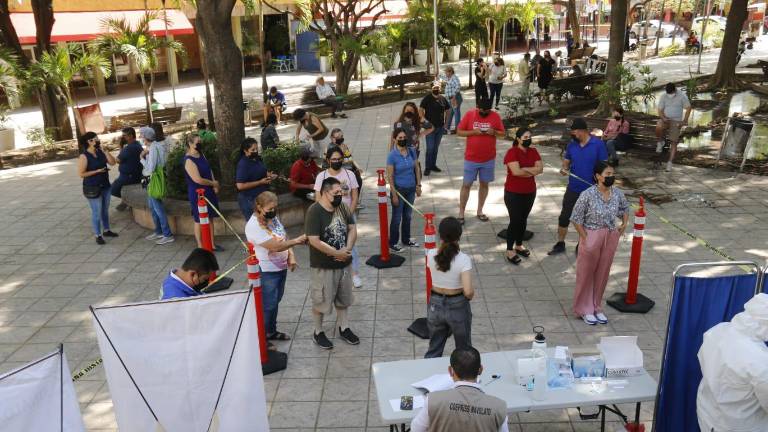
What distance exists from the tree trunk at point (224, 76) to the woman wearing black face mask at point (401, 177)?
287 centimetres

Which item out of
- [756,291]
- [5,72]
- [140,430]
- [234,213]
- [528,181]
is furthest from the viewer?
[5,72]

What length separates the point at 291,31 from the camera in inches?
1304

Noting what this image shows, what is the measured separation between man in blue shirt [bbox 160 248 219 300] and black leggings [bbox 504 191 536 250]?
4.45 meters

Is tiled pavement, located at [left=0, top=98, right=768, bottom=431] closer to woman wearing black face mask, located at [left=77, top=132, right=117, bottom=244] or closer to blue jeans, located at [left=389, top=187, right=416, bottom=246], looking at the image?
blue jeans, located at [left=389, top=187, right=416, bottom=246]

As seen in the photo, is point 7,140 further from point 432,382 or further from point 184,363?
point 432,382

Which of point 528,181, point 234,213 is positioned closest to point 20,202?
point 234,213

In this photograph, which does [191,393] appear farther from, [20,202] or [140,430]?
[20,202]

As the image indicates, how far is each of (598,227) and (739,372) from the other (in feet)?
9.83

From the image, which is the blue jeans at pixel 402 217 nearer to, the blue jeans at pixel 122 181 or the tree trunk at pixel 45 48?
the blue jeans at pixel 122 181

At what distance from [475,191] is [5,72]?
35.9ft

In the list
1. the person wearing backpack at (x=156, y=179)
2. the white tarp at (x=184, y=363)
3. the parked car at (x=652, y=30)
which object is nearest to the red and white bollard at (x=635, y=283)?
the white tarp at (x=184, y=363)

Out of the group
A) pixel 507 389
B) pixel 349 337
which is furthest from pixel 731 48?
pixel 507 389

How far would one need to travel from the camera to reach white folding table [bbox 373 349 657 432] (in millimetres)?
4492

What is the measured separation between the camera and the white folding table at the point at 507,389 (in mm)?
4492
